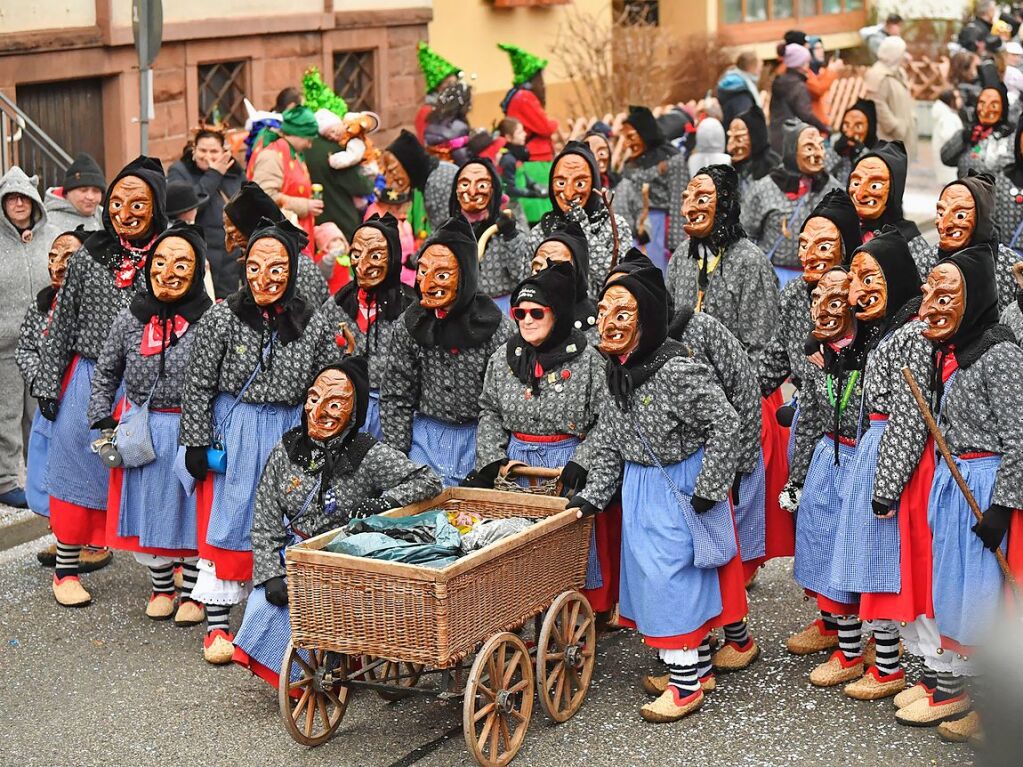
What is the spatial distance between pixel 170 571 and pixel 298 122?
17.1 feet

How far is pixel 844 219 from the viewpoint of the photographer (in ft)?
26.2

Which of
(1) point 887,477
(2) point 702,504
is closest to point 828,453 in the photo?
(1) point 887,477

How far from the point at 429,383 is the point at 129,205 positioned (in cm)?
182

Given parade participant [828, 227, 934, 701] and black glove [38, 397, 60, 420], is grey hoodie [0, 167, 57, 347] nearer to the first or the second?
black glove [38, 397, 60, 420]

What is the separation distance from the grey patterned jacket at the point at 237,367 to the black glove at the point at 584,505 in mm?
1405

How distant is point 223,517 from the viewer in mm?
8000

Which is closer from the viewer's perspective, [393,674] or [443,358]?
[393,674]

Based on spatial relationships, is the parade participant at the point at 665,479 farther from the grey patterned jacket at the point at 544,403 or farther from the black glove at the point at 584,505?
the grey patterned jacket at the point at 544,403

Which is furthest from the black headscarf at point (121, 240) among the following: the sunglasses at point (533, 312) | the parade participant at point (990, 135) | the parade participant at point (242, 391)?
the parade participant at point (990, 135)

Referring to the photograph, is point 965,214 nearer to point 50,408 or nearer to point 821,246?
point 821,246

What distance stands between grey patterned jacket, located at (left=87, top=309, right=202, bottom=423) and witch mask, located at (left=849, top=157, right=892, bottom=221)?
328 cm

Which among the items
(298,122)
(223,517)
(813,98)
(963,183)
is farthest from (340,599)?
(813,98)

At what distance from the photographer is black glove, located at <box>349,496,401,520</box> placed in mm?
7238

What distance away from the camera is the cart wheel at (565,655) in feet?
22.9
